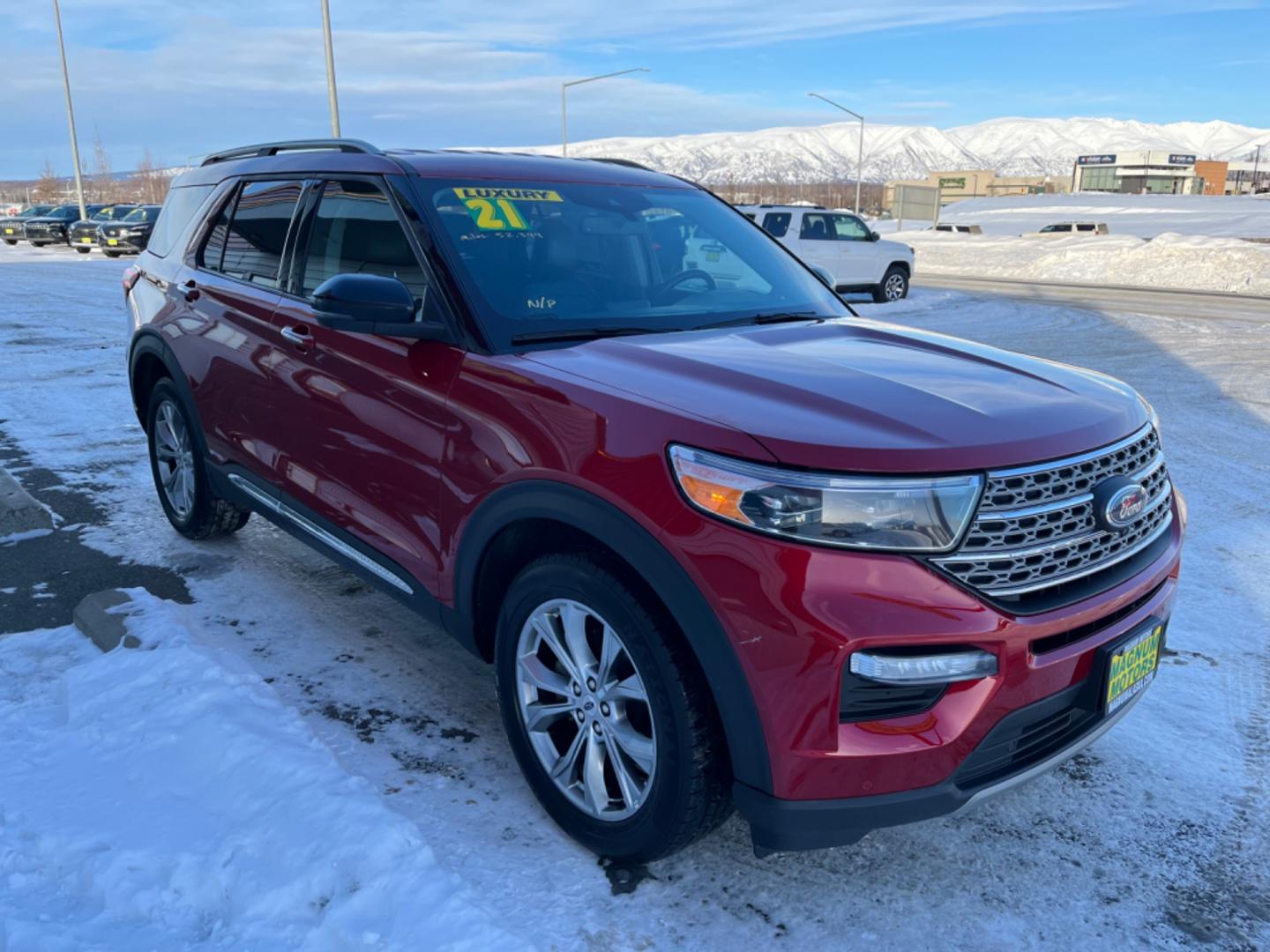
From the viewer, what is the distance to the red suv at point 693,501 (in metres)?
2.18

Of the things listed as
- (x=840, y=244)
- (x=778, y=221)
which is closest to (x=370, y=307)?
(x=840, y=244)

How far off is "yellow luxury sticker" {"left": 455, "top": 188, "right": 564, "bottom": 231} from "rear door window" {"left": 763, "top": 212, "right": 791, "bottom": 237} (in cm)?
1590

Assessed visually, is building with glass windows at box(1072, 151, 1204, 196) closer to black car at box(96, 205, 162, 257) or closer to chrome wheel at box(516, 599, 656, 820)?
black car at box(96, 205, 162, 257)

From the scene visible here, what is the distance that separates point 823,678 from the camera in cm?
214

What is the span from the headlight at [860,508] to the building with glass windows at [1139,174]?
5578 inches

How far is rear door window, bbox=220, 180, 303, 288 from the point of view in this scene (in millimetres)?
4121

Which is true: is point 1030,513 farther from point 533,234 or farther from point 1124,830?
point 533,234

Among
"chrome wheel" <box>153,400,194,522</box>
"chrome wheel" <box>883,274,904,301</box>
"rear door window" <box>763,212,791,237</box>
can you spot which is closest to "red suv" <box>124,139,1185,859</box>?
"chrome wheel" <box>153,400,194,522</box>

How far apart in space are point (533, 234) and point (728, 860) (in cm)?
209

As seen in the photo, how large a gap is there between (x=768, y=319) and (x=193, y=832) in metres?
2.42

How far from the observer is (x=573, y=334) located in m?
3.10

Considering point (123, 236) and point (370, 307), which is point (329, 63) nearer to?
point (123, 236)

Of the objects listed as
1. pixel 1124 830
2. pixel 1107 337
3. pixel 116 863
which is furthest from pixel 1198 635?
pixel 1107 337

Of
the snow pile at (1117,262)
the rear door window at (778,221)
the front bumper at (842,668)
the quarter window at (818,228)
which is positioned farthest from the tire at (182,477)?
the snow pile at (1117,262)
